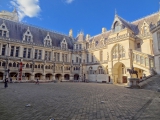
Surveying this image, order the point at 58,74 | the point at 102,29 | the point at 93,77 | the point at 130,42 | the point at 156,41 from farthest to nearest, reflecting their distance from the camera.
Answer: the point at 102,29, the point at 58,74, the point at 93,77, the point at 130,42, the point at 156,41

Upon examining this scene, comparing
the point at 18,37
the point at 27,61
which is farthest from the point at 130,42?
the point at 18,37

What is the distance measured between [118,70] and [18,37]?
32.4m

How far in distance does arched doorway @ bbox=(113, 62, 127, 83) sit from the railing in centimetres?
676

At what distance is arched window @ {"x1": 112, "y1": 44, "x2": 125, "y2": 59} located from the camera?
3149cm

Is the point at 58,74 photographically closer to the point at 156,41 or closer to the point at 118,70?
the point at 118,70

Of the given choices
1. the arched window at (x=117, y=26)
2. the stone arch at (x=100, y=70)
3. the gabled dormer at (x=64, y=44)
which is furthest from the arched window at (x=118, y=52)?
the gabled dormer at (x=64, y=44)

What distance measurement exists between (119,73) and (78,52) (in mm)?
18335

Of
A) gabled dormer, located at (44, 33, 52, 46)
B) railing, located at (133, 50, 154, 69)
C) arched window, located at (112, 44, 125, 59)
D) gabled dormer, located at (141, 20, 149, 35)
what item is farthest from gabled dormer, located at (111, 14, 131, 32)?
gabled dormer, located at (44, 33, 52, 46)

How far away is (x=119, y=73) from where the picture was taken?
3425 centimetres

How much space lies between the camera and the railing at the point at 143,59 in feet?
74.4

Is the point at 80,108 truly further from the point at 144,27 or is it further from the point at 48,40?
the point at 48,40

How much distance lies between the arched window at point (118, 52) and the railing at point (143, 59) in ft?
15.7

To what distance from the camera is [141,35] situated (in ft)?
99.5

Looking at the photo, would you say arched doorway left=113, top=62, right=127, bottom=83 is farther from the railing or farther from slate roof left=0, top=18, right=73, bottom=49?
slate roof left=0, top=18, right=73, bottom=49
